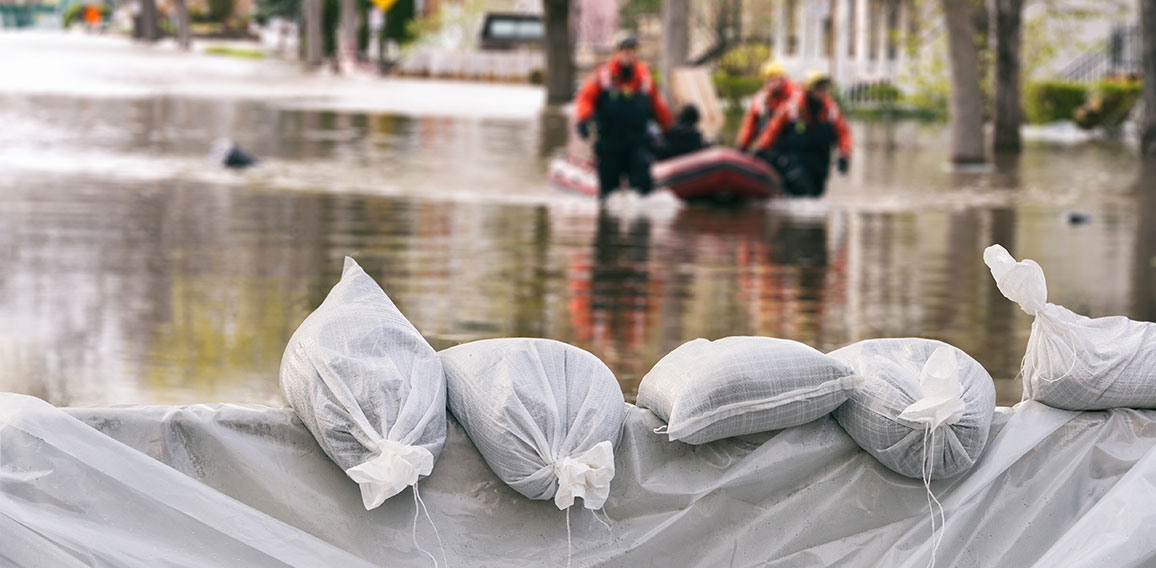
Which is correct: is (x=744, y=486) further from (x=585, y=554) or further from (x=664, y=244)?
(x=664, y=244)

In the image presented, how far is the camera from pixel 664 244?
13492mm

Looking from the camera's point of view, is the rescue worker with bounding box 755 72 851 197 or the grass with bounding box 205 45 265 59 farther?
the grass with bounding box 205 45 265 59

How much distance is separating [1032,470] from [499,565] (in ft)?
4.28

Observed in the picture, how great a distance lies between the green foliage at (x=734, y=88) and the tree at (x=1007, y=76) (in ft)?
39.8


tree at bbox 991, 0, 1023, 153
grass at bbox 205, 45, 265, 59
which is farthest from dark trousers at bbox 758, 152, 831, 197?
grass at bbox 205, 45, 265, 59

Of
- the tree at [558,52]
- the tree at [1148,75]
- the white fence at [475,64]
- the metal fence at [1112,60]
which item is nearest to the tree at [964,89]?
the tree at [1148,75]

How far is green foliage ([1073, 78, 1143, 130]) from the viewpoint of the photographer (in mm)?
30750

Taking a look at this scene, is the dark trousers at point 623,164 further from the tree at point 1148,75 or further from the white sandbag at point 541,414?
the white sandbag at point 541,414

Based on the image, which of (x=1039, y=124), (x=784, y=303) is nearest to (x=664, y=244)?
(x=784, y=303)

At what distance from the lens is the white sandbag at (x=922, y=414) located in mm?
3973

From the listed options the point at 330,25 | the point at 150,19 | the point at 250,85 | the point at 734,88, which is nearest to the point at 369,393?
the point at 734,88

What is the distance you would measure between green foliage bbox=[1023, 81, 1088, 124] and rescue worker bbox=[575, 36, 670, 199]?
1718 cm

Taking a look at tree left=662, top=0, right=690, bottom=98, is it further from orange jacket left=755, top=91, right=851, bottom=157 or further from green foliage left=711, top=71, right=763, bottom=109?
orange jacket left=755, top=91, right=851, bottom=157

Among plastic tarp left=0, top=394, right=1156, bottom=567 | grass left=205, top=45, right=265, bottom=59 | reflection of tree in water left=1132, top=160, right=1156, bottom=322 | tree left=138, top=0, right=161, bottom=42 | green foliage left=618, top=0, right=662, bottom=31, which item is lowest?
reflection of tree in water left=1132, top=160, right=1156, bottom=322
